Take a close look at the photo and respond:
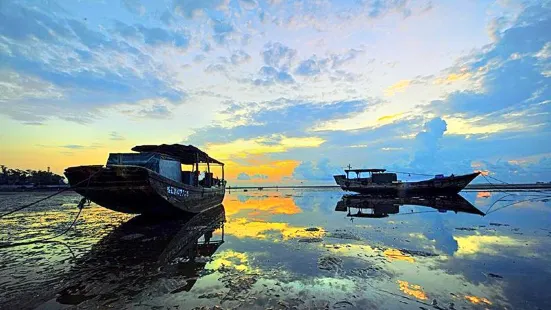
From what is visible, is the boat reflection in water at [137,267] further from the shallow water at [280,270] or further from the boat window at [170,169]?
the boat window at [170,169]

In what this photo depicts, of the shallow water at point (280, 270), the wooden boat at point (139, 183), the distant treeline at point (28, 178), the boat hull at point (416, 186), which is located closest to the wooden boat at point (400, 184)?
the boat hull at point (416, 186)

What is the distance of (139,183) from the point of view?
13688 mm

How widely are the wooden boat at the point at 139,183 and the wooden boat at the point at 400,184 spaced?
3319cm

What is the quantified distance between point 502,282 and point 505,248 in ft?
14.7

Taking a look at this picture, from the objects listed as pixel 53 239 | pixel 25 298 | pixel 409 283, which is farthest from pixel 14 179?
pixel 409 283

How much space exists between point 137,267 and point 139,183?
6736 mm

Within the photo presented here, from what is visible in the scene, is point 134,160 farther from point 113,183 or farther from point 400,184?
point 400,184

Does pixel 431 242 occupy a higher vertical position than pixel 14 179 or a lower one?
lower

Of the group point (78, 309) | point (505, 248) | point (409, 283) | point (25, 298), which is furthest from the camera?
point (505, 248)

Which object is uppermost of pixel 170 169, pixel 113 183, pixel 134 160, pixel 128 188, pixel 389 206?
pixel 134 160

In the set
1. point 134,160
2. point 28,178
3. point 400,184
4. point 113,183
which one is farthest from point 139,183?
point 28,178

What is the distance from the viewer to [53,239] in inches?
453

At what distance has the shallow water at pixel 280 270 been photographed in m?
5.56

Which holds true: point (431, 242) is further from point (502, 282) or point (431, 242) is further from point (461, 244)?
point (502, 282)
